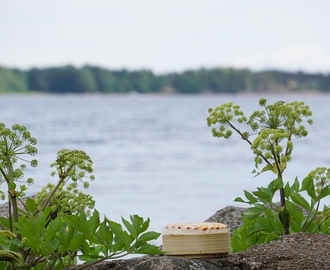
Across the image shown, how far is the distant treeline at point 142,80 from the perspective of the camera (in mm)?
50156

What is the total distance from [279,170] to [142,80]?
48.4 meters

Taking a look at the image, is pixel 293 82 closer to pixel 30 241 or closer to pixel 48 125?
pixel 48 125

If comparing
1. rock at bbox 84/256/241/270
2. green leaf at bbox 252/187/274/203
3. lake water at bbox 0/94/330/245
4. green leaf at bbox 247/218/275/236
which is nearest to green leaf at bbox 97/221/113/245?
rock at bbox 84/256/241/270

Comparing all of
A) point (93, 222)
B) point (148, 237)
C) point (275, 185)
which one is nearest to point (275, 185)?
point (275, 185)

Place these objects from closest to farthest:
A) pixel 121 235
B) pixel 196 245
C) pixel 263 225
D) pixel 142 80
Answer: pixel 121 235
pixel 196 245
pixel 263 225
pixel 142 80

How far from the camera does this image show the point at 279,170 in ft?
13.2

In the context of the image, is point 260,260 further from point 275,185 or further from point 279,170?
point 279,170

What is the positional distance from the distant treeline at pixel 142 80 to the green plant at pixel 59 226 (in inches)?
1723

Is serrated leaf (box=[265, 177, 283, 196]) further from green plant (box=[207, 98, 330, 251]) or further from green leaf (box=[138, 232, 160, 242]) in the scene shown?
green leaf (box=[138, 232, 160, 242])

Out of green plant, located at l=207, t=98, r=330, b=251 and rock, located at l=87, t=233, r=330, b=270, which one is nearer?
rock, located at l=87, t=233, r=330, b=270

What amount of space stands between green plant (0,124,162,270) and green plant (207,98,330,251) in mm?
863

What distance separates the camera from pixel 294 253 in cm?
354

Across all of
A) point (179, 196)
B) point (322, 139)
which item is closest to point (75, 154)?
point (179, 196)

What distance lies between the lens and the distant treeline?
50.2 meters
